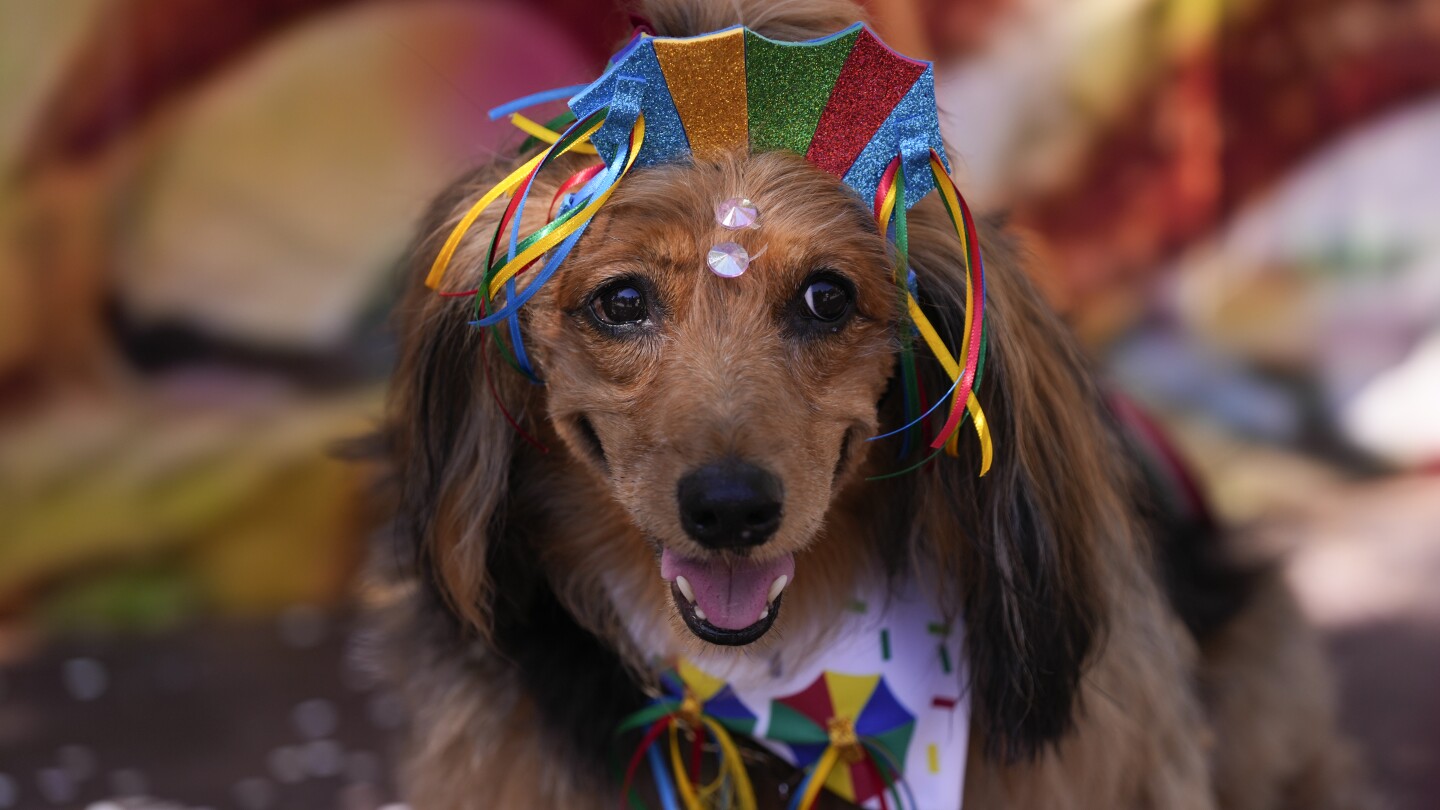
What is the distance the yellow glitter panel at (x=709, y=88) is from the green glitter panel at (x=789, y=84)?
0.01 meters

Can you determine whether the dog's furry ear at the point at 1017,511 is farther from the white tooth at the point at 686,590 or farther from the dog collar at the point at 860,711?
the white tooth at the point at 686,590

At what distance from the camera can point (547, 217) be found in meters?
1.91

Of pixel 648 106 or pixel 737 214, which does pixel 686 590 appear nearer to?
pixel 737 214

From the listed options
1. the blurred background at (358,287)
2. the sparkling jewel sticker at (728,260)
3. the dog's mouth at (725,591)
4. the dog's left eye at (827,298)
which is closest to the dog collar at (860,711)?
the dog's mouth at (725,591)

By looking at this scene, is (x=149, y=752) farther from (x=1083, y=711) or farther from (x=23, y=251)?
(x=1083, y=711)

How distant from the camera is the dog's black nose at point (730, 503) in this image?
164 cm

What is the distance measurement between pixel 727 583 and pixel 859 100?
65 centimetres

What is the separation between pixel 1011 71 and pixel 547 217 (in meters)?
3.27

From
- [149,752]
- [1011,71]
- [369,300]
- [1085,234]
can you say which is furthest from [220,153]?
[1085,234]

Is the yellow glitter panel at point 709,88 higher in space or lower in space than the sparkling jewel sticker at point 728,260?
higher

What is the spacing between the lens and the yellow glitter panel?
1.71 m

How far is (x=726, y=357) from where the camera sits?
1743 mm

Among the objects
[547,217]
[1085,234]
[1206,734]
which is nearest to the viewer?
[547,217]

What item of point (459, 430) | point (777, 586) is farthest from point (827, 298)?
point (459, 430)
